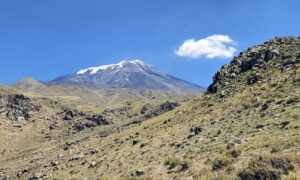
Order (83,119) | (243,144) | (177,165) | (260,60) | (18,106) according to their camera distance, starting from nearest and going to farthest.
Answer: (243,144), (177,165), (260,60), (18,106), (83,119)

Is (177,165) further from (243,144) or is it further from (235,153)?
(243,144)

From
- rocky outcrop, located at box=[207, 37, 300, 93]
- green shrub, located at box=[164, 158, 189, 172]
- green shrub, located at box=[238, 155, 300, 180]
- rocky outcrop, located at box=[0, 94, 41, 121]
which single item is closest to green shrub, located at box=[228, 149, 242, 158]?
green shrub, located at box=[238, 155, 300, 180]

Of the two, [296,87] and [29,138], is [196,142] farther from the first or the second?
[29,138]

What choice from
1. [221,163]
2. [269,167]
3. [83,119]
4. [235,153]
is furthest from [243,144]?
[83,119]

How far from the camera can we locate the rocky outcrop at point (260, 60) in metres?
39.4

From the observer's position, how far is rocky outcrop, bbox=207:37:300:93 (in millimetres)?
39428

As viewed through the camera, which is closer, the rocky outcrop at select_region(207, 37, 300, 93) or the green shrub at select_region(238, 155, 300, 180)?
the green shrub at select_region(238, 155, 300, 180)

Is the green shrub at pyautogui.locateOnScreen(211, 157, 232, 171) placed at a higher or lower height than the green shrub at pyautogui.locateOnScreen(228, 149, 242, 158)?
lower

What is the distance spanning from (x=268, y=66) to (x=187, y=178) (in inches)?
1464

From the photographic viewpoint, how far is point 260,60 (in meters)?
44.5

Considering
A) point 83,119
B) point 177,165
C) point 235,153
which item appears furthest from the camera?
point 83,119

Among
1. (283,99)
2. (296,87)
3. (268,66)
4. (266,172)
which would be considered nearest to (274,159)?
(266,172)

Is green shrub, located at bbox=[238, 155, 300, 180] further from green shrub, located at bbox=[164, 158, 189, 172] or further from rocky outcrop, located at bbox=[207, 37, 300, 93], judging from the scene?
rocky outcrop, located at bbox=[207, 37, 300, 93]

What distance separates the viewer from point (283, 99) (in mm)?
24047
